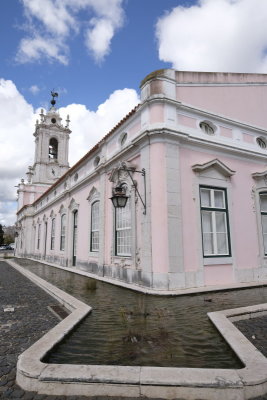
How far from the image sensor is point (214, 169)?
26.3 ft

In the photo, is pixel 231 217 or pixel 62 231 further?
pixel 62 231

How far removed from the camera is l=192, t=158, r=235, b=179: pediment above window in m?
7.55

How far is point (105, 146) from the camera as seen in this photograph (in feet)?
33.6

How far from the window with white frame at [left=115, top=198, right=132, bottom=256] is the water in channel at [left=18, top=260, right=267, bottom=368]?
8.65ft

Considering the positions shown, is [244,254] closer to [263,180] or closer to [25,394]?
[263,180]

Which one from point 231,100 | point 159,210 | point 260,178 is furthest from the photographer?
point 231,100

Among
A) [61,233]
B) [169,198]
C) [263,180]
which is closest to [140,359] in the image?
[169,198]

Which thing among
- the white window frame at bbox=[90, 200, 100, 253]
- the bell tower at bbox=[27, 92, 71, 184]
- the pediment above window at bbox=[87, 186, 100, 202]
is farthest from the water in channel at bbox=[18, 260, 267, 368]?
the bell tower at bbox=[27, 92, 71, 184]

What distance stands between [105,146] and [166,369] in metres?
8.86

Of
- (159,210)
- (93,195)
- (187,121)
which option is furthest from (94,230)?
(187,121)

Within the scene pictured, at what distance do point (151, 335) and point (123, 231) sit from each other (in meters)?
5.26

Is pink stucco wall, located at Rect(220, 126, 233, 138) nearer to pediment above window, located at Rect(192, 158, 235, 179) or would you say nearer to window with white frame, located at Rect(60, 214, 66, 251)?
pediment above window, located at Rect(192, 158, 235, 179)

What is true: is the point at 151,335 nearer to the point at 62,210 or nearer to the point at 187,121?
the point at 187,121

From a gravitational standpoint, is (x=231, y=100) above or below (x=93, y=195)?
above
